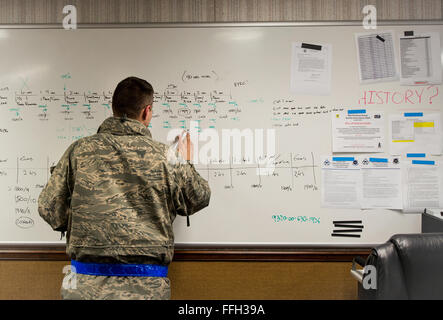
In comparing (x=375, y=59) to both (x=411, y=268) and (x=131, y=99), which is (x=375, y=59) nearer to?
(x=411, y=268)

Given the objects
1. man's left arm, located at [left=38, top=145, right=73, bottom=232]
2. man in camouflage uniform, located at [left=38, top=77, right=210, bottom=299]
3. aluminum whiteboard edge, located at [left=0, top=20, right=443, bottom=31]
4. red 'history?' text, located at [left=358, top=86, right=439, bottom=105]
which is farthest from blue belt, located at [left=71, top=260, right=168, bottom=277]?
red 'history?' text, located at [left=358, top=86, right=439, bottom=105]

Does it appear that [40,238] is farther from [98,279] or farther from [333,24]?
[333,24]

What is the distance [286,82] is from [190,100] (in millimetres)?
568

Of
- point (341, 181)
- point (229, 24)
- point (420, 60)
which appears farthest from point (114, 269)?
point (420, 60)

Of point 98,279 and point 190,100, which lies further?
point 190,100

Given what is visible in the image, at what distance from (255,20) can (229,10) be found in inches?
6.4

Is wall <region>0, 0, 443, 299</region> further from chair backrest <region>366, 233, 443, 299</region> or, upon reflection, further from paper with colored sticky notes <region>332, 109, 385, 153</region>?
chair backrest <region>366, 233, 443, 299</region>

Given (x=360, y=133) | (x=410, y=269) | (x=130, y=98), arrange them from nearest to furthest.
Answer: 1. (x=410, y=269)
2. (x=130, y=98)
3. (x=360, y=133)

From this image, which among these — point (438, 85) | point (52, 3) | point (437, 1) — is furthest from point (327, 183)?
point (52, 3)

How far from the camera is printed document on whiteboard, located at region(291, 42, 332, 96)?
1789 millimetres

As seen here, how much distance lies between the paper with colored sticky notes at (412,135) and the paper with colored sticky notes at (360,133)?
0.07m

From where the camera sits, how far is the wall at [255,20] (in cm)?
181

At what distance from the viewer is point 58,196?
1190 millimetres

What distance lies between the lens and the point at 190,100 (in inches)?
70.7
